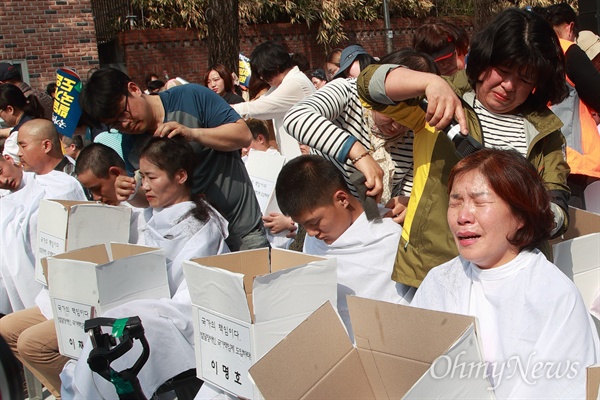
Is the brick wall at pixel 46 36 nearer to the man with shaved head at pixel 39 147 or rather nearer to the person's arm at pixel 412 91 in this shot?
the man with shaved head at pixel 39 147

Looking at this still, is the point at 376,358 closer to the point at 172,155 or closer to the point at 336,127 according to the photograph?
the point at 336,127

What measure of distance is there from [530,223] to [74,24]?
37.1ft

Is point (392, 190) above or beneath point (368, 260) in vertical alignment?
above

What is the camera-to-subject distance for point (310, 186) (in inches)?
106

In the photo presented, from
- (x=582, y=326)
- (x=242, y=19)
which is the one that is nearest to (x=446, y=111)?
(x=582, y=326)

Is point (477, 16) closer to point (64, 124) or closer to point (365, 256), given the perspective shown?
point (64, 124)

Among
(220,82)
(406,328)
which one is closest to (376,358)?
(406,328)

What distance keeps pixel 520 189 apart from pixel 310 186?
0.91 m

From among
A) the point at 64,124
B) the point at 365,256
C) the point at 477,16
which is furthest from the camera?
the point at 477,16

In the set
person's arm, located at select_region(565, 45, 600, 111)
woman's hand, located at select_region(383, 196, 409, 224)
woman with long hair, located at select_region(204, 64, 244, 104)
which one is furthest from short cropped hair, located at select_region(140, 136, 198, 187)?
woman with long hair, located at select_region(204, 64, 244, 104)

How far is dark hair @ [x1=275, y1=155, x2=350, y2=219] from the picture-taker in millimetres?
2691

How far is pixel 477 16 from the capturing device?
10852 millimetres

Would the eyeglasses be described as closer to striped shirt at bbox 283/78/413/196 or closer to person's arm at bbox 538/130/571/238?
striped shirt at bbox 283/78/413/196

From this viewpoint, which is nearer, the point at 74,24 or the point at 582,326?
the point at 582,326
